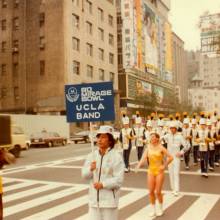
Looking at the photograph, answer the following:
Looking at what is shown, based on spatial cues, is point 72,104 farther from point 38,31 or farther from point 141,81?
point 141,81

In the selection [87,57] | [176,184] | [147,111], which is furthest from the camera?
[147,111]

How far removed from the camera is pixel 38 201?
10.6 m

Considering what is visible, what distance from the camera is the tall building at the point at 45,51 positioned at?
51.7m

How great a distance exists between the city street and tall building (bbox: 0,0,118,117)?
35.6 meters

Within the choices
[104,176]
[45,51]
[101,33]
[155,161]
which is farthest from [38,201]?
[101,33]

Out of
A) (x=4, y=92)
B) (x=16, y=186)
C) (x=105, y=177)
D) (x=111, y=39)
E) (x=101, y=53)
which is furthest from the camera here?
(x=111, y=39)

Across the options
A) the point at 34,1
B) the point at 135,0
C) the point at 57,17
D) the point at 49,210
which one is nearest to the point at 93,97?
the point at 49,210

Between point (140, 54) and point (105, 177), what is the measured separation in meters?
69.6

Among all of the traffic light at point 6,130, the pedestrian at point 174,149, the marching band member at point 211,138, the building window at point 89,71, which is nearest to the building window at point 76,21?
the building window at point 89,71

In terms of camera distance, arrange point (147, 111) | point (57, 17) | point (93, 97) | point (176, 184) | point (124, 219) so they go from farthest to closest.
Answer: point (147, 111), point (57, 17), point (176, 184), point (124, 219), point (93, 97)

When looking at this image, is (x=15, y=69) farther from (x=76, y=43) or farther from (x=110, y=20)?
(x=110, y=20)

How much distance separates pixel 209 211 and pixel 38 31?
4762 cm

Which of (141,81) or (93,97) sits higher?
(141,81)

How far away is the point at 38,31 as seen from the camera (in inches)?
2128
